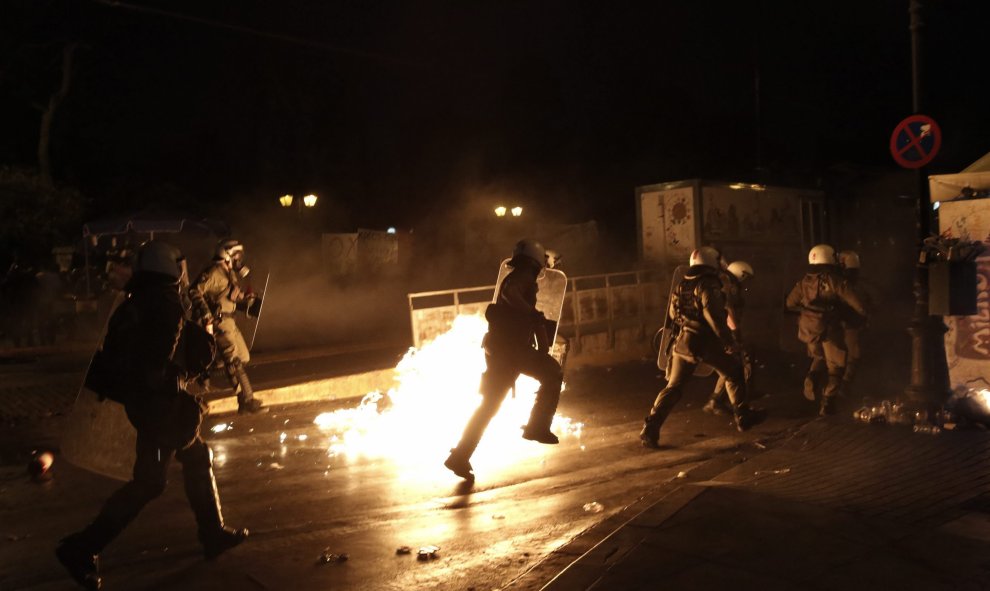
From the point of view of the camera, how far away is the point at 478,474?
733cm

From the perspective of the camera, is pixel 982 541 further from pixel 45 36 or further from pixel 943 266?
pixel 45 36

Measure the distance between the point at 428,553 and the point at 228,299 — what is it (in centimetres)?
534

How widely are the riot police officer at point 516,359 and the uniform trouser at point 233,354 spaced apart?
153 inches

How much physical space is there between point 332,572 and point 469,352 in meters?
5.25

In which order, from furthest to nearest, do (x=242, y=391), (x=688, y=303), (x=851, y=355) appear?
(x=851, y=355) → (x=242, y=391) → (x=688, y=303)

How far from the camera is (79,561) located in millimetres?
4668

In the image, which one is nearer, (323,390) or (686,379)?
(686,379)

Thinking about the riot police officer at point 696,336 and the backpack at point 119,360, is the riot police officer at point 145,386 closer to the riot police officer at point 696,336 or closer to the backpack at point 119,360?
the backpack at point 119,360

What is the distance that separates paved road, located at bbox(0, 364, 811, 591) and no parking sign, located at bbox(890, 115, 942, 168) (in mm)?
2979

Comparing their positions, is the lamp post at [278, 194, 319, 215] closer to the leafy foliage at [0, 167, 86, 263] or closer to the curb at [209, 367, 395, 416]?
the leafy foliage at [0, 167, 86, 263]

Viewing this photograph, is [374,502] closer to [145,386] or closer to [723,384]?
[145,386]

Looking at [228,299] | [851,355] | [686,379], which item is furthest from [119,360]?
[851,355]

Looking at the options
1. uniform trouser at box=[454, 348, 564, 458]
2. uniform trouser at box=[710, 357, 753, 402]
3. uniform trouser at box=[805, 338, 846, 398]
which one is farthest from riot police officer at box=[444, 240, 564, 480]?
uniform trouser at box=[805, 338, 846, 398]

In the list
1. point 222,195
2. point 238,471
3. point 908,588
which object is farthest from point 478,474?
point 222,195
